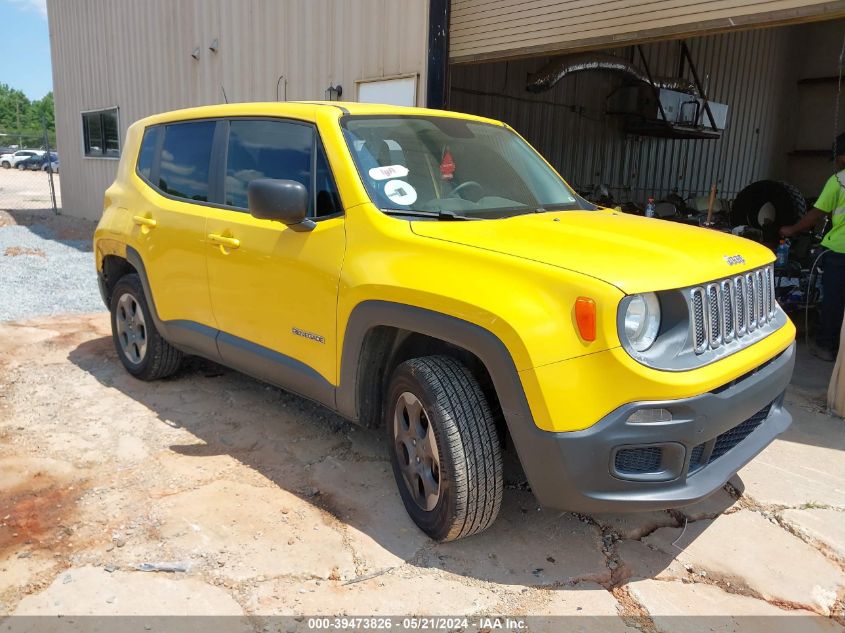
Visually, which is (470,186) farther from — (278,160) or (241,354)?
(241,354)

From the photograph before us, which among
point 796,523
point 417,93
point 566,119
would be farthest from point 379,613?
point 566,119

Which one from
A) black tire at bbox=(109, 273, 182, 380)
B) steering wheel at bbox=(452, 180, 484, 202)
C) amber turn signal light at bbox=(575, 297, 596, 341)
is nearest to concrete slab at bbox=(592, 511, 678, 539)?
amber turn signal light at bbox=(575, 297, 596, 341)

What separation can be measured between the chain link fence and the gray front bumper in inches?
610

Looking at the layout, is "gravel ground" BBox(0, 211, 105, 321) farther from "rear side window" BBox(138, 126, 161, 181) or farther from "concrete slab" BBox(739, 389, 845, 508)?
"concrete slab" BBox(739, 389, 845, 508)

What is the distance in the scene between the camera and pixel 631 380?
234 centimetres

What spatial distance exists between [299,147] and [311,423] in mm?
1741

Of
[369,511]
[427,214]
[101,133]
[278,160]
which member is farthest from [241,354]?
[101,133]

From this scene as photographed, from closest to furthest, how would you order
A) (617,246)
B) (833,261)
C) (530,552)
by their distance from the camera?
1. (617,246)
2. (530,552)
3. (833,261)

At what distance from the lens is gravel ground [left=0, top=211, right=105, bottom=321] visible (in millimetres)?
7219

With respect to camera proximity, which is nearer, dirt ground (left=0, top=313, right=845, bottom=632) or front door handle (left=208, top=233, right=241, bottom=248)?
dirt ground (left=0, top=313, right=845, bottom=632)

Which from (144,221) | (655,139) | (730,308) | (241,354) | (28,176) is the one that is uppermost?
(655,139)

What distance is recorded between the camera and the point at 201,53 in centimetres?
1159

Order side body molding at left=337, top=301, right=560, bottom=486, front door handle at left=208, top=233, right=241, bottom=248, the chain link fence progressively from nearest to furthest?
side body molding at left=337, top=301, right=560, bottom=486 < front door handle at left=208, top=233, right=241, bottom=248 < the chain link fence

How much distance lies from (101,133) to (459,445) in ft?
49.3
